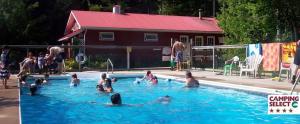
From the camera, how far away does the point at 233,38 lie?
28828 mm

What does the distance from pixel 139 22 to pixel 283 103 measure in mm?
28577

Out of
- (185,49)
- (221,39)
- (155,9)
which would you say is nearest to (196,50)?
(185,49)

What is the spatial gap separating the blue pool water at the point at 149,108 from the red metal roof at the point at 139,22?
1452 cm

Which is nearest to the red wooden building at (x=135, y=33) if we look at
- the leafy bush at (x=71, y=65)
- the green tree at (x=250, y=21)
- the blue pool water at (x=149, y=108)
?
the leafy bush at (x=71, y=65)

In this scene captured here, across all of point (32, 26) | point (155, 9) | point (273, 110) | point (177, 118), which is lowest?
point (177, 118)

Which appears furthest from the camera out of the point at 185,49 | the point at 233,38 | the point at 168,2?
the point at 168,2

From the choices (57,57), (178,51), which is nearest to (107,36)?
(178,51)

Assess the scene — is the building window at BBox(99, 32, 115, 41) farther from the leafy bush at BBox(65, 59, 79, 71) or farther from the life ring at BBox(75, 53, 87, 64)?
the leafy bush at BBox(65, 59, 79, 71)

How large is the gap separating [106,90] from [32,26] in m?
22.1

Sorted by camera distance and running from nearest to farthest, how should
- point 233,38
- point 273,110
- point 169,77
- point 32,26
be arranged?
1. point 273,110
2. point 169,77
3. point 233,38
4. point 32,26

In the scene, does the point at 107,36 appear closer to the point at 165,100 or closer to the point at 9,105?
the point at 165,100

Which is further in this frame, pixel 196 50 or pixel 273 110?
pixel 196 50

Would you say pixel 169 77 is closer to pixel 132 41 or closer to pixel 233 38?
pixel 233 38

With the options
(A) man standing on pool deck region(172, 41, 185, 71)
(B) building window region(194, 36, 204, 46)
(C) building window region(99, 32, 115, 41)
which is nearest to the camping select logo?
(A) man standing on pool deck region(172, 41, 185, 71)
